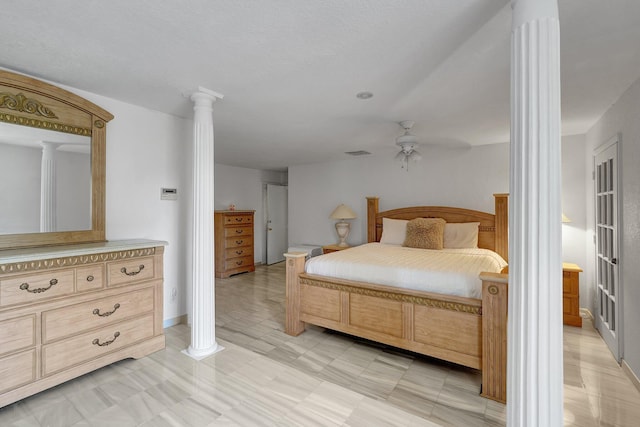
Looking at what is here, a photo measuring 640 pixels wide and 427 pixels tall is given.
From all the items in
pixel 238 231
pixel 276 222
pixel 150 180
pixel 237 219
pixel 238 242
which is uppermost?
pixel 150 180

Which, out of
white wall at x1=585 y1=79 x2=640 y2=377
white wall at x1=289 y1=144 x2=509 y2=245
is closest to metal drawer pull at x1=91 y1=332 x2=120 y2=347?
white wall at x1=585 y1=79 x2=640 y2=377

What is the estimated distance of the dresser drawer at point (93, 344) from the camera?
1997mm

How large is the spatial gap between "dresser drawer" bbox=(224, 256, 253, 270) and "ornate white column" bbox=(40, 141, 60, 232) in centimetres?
334

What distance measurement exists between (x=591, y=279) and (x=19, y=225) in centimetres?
572

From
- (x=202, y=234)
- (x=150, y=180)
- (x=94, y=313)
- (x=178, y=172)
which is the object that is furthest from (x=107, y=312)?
(x=178, y=172)

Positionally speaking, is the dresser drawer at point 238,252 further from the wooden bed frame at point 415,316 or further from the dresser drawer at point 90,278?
the dresser drawer at point 90,278

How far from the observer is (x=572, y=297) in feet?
10.9

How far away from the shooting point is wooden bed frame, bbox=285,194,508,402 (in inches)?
80.1

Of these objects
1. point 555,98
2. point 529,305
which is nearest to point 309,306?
point 529,305

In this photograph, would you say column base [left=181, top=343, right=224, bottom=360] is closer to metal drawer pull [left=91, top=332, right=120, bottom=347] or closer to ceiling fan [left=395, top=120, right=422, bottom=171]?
metal drawer pull [left=91, top=332, right=120, bottom=347]

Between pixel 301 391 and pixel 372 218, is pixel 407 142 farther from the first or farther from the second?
pixel 301 391

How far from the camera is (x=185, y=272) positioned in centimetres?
332

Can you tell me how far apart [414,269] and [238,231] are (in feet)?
13.4

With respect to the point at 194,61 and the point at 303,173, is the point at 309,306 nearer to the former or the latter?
the point at 194,61
